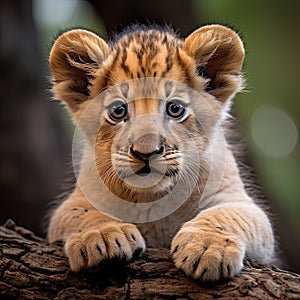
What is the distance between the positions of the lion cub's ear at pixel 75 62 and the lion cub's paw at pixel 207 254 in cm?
111

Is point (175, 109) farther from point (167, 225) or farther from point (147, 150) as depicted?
point (167, 225)

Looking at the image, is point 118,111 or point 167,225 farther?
point 167,225

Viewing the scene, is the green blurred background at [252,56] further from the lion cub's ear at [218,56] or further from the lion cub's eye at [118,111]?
the lion cub's eye at [118,111]

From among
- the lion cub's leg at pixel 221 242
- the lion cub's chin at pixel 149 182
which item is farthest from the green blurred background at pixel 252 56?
the lion cub's chin at pixel 149 182

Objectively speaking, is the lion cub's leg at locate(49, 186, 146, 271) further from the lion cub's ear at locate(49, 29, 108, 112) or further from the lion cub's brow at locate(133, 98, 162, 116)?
the lion cub's ear at locate(49, 29, 108, 112)

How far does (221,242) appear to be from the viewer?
9.76 feet

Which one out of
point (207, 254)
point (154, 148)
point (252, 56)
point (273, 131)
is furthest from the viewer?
point (273, 131)

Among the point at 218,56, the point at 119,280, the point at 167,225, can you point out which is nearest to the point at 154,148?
the point at 119,280

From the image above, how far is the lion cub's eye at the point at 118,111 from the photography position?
3.35m

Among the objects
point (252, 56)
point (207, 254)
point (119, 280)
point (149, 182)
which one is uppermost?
point (252, 56)

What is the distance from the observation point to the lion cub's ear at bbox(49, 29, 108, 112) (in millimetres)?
3570

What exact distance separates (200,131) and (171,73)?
1.10 ft

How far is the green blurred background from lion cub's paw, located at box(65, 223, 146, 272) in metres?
2.93

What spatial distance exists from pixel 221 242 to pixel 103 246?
53 cm
